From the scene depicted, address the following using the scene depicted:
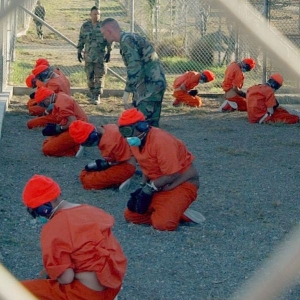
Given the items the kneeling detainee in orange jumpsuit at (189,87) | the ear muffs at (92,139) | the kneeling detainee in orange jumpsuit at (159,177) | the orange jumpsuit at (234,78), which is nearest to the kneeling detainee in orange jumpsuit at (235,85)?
the orange jumpsuit at (234,78)

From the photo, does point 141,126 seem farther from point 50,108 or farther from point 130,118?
point 50,108

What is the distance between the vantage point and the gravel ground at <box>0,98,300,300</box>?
214 inches

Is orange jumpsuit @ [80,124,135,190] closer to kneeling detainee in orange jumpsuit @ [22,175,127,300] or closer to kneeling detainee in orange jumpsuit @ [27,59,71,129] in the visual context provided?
kneeling detainee in orange jumpsuit @ [27,59,71,129]

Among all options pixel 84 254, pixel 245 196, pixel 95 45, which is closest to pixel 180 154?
pixel 245 196

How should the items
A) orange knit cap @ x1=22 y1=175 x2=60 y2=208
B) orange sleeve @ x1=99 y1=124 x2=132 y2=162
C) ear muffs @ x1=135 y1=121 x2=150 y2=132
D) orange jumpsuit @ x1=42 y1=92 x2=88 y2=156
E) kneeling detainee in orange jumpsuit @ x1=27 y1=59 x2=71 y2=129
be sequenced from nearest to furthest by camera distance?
orange knit cap @ x1=22 y1=175 x2=60 y2=208
ear muffs @ x1=135 y1=121 x2=150 y2=132
orange sleeve @ x1=99 y1=124 x2=132 y2=162
orange jumpsuit @ x1=42 y1=92 x2=88 y2=156
kneeling detainee in orange jumpsuit @ x1=27 y1=59 x2=71 y2=129

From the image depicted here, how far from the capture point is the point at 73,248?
421 cm

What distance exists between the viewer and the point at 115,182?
812 cm

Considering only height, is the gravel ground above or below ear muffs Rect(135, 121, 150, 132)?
below

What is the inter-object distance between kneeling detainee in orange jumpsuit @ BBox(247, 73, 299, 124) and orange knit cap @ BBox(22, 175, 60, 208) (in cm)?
809

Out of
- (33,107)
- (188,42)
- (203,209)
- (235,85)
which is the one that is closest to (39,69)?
(33,107)

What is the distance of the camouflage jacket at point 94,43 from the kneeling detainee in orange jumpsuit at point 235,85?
216cm

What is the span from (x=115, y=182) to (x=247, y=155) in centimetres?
245

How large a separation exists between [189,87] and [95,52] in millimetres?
→ 1753

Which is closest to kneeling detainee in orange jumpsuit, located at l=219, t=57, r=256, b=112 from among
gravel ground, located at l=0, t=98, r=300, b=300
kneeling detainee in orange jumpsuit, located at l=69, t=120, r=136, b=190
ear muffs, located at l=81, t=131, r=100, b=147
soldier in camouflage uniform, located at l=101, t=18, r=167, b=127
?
gravel ground, located at l=0, t=98, r=300, b=300
